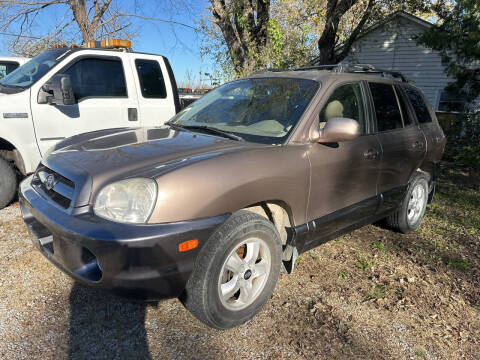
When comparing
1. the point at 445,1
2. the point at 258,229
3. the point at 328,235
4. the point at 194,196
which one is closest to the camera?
the point at 194,196

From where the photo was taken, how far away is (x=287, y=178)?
2.46 metres

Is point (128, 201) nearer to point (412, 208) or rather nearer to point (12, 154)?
point (12, 154)

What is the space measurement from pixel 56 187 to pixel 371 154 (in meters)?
2.53

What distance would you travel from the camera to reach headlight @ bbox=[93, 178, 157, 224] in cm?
195

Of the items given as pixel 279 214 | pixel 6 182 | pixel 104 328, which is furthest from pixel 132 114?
pixel 104 328

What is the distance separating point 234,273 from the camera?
7.69 feet

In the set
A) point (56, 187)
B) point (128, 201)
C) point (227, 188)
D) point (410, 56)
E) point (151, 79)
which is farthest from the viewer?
point (410, 56)

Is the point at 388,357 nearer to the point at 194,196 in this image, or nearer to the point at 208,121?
the point at 194,196

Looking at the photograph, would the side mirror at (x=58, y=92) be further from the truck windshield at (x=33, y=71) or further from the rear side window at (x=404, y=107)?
the rear side window at (x=404, y=107)

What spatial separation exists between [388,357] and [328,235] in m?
1.01

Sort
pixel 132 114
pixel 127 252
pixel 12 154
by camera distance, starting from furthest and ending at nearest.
Result: pixel 132 114 → pixel 12 154 → pixel 127 252

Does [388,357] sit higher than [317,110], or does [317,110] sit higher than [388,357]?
[317,110]

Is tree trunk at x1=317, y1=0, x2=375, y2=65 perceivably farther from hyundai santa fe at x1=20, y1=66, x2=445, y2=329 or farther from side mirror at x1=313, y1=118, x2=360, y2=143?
side mirror at x1=313, y1=118, x2=360, y2=143

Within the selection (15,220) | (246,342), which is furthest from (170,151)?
(15,220)
